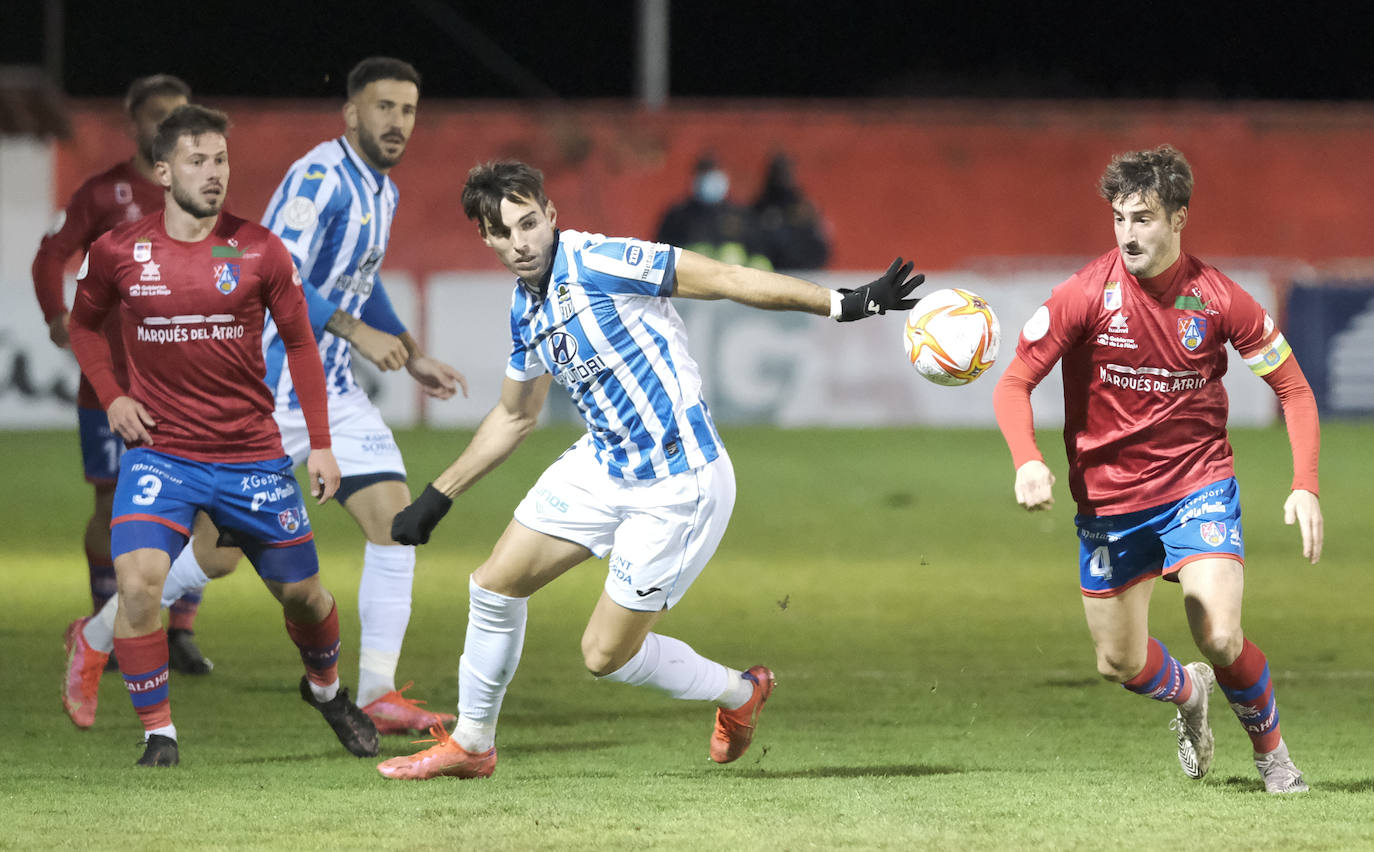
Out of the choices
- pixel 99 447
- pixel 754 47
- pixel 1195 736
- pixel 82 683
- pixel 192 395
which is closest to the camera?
pixel 1195 736

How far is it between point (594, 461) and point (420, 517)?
53 cm

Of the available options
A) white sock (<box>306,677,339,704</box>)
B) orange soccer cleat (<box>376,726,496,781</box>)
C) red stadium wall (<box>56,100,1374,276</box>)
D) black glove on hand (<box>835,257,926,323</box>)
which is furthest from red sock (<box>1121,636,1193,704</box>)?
red stadium wall (<box>56,100,1374,276</box>)

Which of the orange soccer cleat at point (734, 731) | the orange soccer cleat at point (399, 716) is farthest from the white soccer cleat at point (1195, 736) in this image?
the orange soccer cleat at point (399, 716)

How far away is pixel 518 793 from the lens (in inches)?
219

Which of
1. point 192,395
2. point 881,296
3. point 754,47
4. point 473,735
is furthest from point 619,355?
point 754,47

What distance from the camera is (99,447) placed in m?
7.89

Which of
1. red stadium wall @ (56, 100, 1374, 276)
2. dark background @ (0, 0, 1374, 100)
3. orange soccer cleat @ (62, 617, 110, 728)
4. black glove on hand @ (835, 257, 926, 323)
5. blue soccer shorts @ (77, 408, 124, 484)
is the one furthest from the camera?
dark background @ (0, 0, 1374, 100)

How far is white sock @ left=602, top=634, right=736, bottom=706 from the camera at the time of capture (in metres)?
5.82

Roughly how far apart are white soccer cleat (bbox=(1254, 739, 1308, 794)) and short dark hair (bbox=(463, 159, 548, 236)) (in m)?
2.60

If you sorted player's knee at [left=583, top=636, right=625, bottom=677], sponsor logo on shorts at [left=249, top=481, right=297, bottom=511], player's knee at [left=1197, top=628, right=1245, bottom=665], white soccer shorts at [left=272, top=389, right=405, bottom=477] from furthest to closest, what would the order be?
white soccer shorts at [left=272, top=389, right=405, bottom=477] < sponsor logo on shorts at [left=249, top=481, right=297, bottom=511] < player's knee at [left=583, top=636, right=625, bottom=677] < player's knee at [left=1197, top=628, right=1245, bottom=665]

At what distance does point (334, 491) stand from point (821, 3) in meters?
28.1

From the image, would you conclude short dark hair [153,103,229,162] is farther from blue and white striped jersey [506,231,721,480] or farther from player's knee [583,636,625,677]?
player's knee [583,636,625,677]

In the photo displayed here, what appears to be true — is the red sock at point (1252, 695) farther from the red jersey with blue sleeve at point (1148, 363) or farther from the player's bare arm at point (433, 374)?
the player's bare arm at point (433, 374)

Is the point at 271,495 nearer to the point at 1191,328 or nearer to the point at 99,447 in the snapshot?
the point at 99,447
